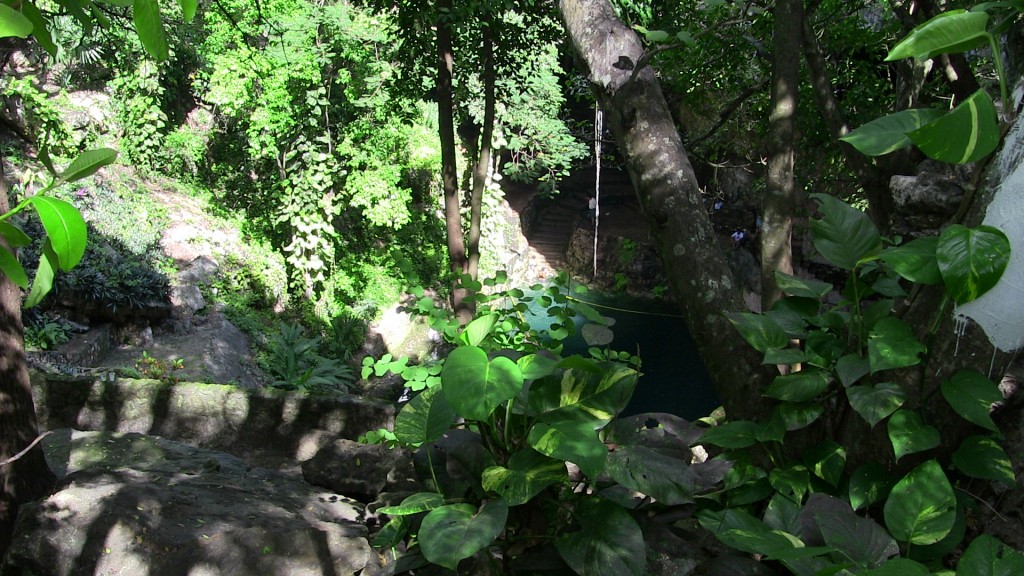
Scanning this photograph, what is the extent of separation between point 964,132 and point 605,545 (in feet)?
2.92

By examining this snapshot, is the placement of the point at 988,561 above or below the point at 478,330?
below

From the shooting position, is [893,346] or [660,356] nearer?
[893,346]

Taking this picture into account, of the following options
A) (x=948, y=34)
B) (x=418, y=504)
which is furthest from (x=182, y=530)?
(x=948, y=34)

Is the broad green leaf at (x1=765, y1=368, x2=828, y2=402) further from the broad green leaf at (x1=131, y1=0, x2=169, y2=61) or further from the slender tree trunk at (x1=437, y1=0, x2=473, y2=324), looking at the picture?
the slender tree trunk at (x1=437, y1=0, x2=473, y2=324)

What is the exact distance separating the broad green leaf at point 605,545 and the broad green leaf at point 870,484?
1.46 ft

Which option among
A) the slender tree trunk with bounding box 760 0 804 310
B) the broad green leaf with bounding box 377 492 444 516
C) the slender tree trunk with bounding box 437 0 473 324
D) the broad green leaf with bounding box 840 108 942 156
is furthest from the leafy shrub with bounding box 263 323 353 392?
the broad green leaf with bounding box 840 108 942 156

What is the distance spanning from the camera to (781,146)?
246cm

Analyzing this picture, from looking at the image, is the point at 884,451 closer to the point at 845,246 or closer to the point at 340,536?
the point at 845,246

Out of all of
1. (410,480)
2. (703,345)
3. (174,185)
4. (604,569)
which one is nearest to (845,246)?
(703,345)

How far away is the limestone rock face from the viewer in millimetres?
Result: 2256

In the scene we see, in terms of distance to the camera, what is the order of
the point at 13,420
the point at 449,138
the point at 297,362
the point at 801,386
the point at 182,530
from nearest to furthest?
the point at 801,386 → the point at 182,530 → the point at 13,420 → the point at 449,138 → the point at 297,362

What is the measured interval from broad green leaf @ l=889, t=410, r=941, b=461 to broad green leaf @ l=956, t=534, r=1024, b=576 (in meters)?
0.19

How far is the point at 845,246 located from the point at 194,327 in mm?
9922

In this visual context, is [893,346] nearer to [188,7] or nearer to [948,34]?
[948,34]
